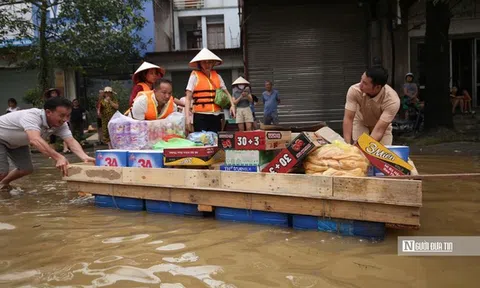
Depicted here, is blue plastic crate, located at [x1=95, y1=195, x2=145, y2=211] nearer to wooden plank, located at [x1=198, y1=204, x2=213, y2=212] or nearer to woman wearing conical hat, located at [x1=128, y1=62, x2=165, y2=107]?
wooden plank, located at [x1=198, y1=204, x2=213, y2=212]

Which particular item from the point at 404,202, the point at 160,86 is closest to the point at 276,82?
the point at 160,86

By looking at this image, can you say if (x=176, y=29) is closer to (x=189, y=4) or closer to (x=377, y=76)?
(x=189, y=4)

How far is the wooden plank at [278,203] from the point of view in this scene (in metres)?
3.57

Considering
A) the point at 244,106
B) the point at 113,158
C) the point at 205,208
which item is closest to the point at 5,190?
the point at 113,158

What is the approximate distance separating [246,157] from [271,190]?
471 millimetres

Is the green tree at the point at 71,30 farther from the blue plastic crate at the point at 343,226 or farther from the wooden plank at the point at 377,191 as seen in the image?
the wooden plank at the point at 377,191

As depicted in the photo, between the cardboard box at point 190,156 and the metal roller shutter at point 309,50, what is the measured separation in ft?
32.5

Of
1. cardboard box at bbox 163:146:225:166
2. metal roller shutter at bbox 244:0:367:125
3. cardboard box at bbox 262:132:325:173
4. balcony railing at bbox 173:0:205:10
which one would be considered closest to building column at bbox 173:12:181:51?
balcony railing at bbox 173:0:205:10

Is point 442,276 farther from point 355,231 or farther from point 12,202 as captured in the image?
point 12,202

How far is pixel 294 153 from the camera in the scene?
162 inches

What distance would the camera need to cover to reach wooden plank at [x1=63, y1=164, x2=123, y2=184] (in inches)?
200

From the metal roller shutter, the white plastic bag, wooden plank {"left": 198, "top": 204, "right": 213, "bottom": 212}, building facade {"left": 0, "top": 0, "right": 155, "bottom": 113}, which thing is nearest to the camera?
wooden plank {"left": 198, "top": 204, "right": 213, "bottom": 212}

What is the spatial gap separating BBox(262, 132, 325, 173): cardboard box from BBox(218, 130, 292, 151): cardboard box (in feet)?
0.72

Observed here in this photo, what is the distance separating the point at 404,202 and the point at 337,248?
62 centimetres
